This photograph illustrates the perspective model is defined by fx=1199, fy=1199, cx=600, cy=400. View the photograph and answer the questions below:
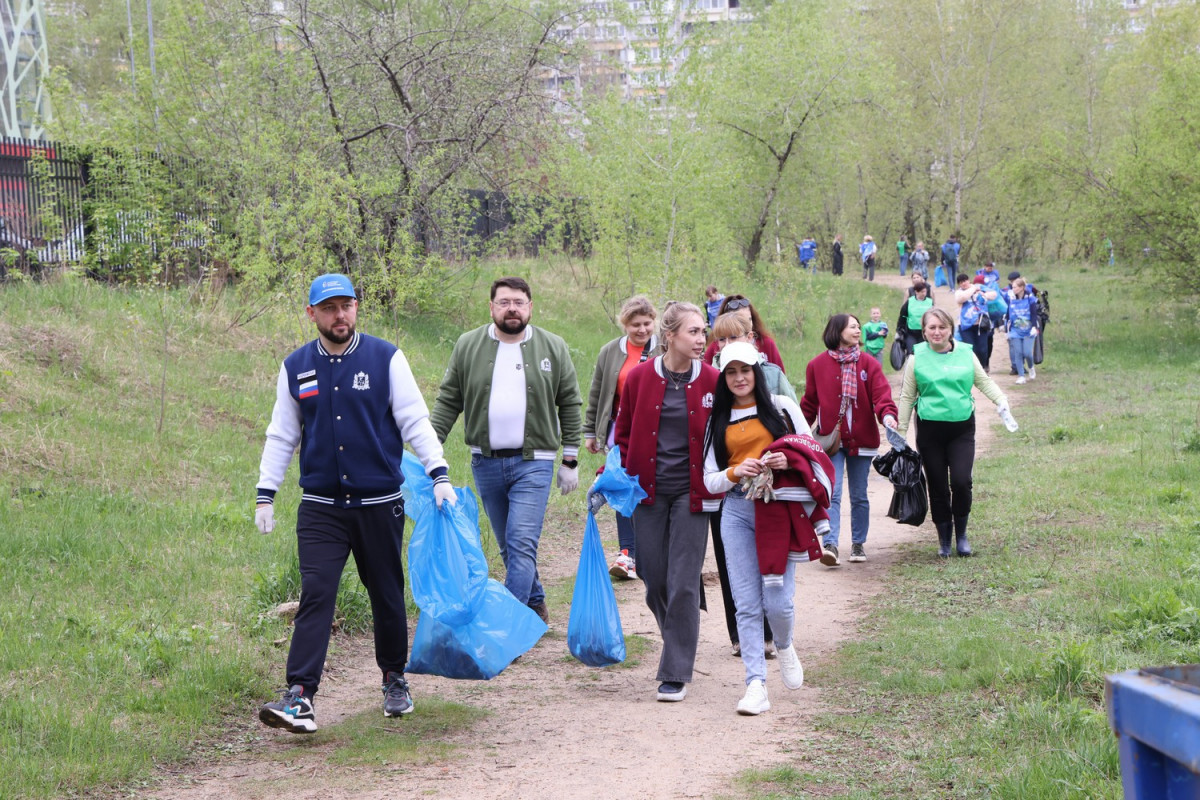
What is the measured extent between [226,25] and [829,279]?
23.4 meters

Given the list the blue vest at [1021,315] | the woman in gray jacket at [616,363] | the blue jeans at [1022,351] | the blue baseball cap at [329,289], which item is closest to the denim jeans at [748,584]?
the woman in gray jacket at [616,363]

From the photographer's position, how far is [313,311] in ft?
17.9

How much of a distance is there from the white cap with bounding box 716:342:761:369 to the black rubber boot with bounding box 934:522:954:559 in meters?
3.92

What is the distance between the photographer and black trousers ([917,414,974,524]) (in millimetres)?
8805

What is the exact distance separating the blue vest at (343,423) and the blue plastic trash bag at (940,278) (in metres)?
35.8

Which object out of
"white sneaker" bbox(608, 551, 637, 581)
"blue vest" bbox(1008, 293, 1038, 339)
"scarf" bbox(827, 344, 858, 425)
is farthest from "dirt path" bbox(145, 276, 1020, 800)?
"blue vest" bbox(1008, 293, 1038, 339)

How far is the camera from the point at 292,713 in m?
5.09

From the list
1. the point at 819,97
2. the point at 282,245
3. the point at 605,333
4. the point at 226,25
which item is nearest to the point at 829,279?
the point at 819,97

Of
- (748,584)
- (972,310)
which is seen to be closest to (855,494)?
(748,584)

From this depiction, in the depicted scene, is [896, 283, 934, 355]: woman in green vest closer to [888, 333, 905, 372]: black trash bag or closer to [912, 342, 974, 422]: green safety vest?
[888, 333, 905, 372]: black trash bag

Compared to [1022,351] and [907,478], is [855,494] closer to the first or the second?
[907,478]

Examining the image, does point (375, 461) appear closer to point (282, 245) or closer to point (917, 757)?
point (917, 757)

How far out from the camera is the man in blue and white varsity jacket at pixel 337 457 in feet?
17.2

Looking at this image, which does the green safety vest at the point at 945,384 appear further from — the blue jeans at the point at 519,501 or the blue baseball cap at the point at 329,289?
the blue baseball cap at the point at 329,289
